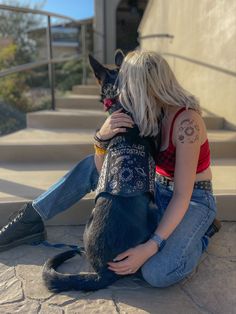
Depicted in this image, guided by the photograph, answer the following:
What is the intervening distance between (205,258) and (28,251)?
3.01 ft

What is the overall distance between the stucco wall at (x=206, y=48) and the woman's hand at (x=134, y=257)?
2.37 m

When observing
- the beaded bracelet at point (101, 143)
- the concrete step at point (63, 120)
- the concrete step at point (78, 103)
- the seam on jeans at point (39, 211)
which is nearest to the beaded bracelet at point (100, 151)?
the beaded bracelet at point (101, 143)

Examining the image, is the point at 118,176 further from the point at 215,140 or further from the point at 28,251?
the point at 215,140

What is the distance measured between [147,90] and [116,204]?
A: 480mm

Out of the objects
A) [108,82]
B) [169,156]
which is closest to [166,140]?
[169,156]

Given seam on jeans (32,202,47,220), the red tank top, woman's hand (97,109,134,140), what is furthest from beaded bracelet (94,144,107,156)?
seam on jeans (32,202,47,220)

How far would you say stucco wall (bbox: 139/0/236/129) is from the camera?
12.0 feet

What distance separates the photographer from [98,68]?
165cm

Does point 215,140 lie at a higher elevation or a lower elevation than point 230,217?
higher

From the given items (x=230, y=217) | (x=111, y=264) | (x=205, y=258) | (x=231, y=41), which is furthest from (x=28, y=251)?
(x=231, y=41)

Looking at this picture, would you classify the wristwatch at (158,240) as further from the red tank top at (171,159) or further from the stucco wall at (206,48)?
the stucco wall at (206,48)

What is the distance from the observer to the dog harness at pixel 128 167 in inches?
62.6

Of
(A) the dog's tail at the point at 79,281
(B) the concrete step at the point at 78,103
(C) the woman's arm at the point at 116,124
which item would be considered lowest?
(A) the dog's tail at the point at 79,281

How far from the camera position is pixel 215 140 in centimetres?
328
